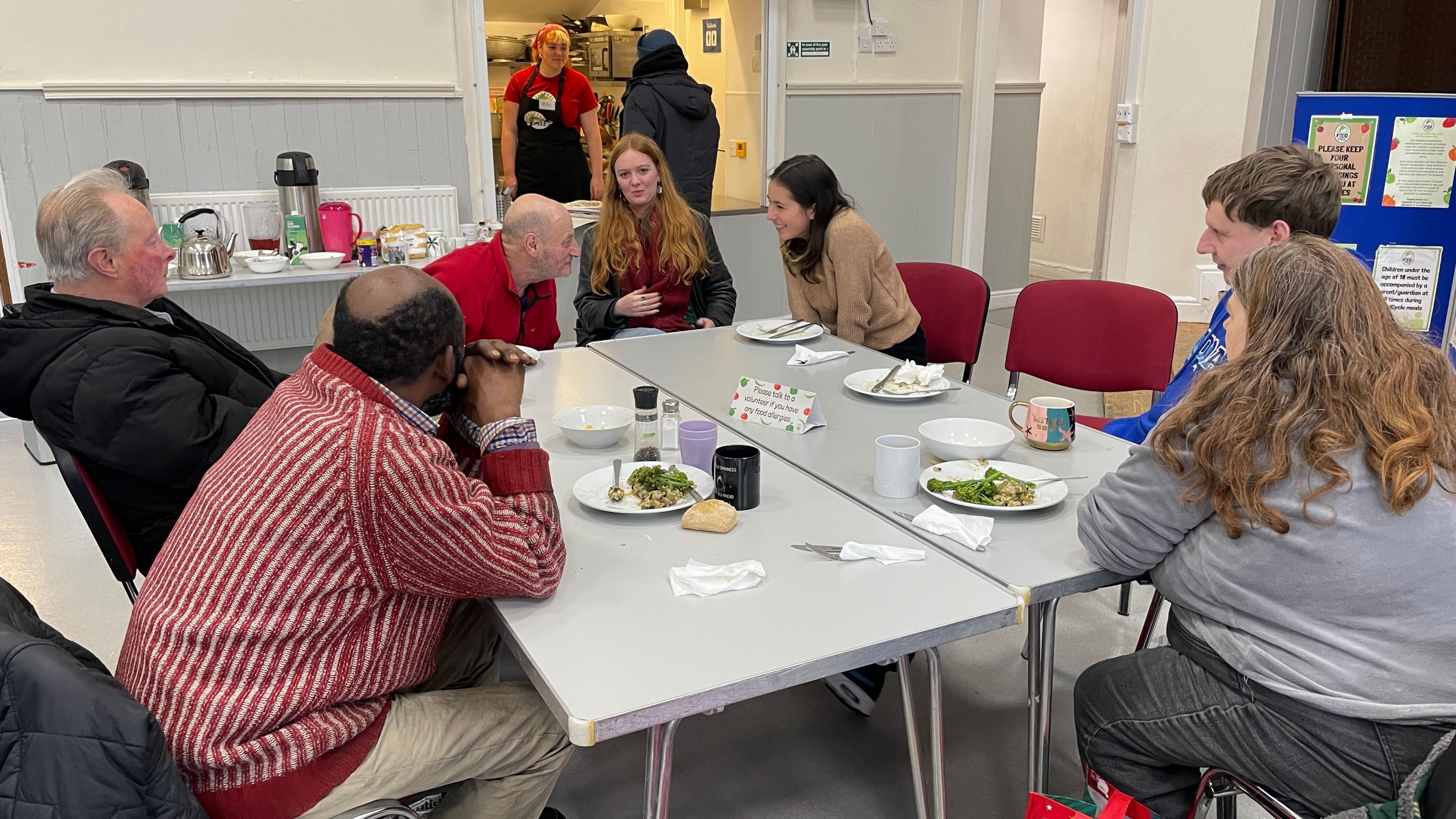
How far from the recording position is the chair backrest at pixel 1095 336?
2908 mm

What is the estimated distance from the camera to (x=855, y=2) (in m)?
5.74

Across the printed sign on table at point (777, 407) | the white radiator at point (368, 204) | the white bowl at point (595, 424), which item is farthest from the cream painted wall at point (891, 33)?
the white bowl at point (595, 424)

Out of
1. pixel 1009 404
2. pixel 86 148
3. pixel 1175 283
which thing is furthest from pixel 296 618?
pixel 1175 283

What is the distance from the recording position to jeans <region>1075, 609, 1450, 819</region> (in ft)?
4.55

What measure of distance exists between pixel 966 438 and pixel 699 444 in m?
0.54

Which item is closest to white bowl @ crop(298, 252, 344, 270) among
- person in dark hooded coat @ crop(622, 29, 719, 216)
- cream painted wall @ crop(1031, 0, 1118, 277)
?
person in dark hooded coat @ crop(622, 29, 719, 216)

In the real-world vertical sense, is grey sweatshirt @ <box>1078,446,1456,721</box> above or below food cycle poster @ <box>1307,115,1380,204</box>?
below

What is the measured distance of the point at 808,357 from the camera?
2.72 metres

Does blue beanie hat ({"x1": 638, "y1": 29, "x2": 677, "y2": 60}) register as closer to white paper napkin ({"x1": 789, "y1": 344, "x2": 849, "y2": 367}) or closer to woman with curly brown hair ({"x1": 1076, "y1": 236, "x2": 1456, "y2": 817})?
white paper napkin ({"x1": 789, "y1": 344, "x2": 849, "y2": 367})

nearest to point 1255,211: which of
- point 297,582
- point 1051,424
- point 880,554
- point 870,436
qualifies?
point 1051,424

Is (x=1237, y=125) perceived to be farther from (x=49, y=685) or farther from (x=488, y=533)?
(x=49, y=685)

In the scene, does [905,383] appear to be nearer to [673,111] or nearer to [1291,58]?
[1291,58]

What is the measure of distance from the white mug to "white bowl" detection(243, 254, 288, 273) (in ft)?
10.2

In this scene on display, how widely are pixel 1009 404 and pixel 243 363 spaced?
5.56 feet
